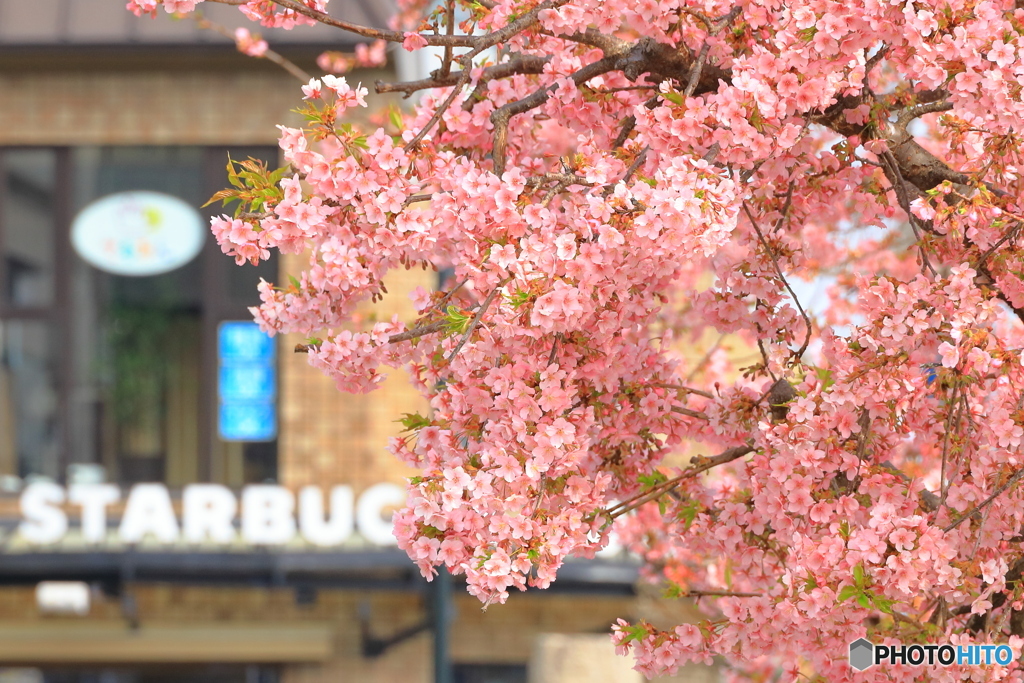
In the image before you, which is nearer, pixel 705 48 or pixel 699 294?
pixel 705 48

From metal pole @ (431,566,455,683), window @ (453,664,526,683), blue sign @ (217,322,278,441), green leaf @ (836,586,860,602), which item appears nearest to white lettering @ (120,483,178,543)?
blue sign @ (217,322,278,441)

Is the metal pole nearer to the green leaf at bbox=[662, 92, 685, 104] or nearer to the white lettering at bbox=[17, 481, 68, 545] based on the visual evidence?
the white lettering at bbox=[17, 481, 68, 545]

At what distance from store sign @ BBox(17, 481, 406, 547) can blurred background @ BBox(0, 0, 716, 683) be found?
0.63ft

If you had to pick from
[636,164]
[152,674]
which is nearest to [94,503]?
[152,674]

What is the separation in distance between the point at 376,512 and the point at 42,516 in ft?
9.63

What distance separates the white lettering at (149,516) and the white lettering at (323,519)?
3.71 ft

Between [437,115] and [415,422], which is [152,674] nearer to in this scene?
[415,422]

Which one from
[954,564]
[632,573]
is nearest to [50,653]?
[632,573]

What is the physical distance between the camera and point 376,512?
11539mm

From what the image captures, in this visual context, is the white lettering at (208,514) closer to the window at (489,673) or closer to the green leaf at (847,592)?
the window at (489,673)

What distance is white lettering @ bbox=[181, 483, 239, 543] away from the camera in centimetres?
1145

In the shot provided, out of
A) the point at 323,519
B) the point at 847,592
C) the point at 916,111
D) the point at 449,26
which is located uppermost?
the point at 449,26

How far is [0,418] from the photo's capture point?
12.5 m

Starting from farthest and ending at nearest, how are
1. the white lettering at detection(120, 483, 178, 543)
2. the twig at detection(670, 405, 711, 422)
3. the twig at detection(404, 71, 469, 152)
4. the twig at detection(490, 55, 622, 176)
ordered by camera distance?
1. the white lettering at detection(120, 483, 178, 543)
2. the twig at detection(670, 405, 711, 422)
3. the twig at detection(490, 55, 622, 176)
4. the twig at detection(404, 71, 469, 152)
